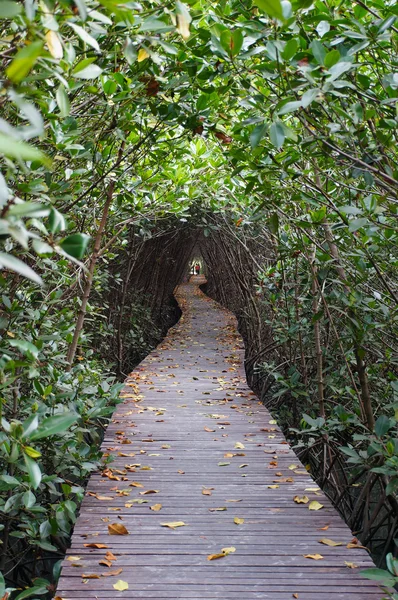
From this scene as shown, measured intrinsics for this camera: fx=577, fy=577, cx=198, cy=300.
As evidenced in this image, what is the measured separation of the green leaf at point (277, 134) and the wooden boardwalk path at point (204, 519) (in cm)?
163

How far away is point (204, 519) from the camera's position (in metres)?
2.84

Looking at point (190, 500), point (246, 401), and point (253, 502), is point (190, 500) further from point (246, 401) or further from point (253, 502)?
point (246, 401)

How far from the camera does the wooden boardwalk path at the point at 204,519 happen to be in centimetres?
222

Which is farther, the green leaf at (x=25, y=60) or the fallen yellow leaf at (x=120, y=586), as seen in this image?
the fallen yellow leaf at (x=120, y=586)

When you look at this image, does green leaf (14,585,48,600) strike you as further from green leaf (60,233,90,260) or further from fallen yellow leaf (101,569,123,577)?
green leaf (60,233,90,260)

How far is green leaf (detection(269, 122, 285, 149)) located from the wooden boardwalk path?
1626 mm

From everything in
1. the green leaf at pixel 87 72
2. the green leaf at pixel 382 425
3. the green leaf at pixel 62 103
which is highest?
the green leaf at pixel 87 72

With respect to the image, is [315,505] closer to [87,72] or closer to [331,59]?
[331,59]

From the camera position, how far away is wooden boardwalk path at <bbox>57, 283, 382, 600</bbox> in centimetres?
222

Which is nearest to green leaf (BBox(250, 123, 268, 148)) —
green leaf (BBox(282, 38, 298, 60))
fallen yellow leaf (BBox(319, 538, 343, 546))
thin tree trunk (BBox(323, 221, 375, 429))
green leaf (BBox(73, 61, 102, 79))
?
green leaf (BBox(282, 38, 298, 60))

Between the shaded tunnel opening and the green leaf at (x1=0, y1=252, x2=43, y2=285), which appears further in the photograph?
the shaded tunnel opening

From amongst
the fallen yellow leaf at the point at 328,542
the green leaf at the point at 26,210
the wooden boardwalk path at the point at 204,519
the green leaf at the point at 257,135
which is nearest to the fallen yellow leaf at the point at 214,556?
the wooden boardwalk path at the point at 204,519

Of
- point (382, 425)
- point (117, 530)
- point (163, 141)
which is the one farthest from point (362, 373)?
point (163, 141)

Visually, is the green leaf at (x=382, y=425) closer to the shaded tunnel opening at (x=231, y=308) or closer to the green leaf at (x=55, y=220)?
the shaded tunnel opening at (x=231, y=308)
